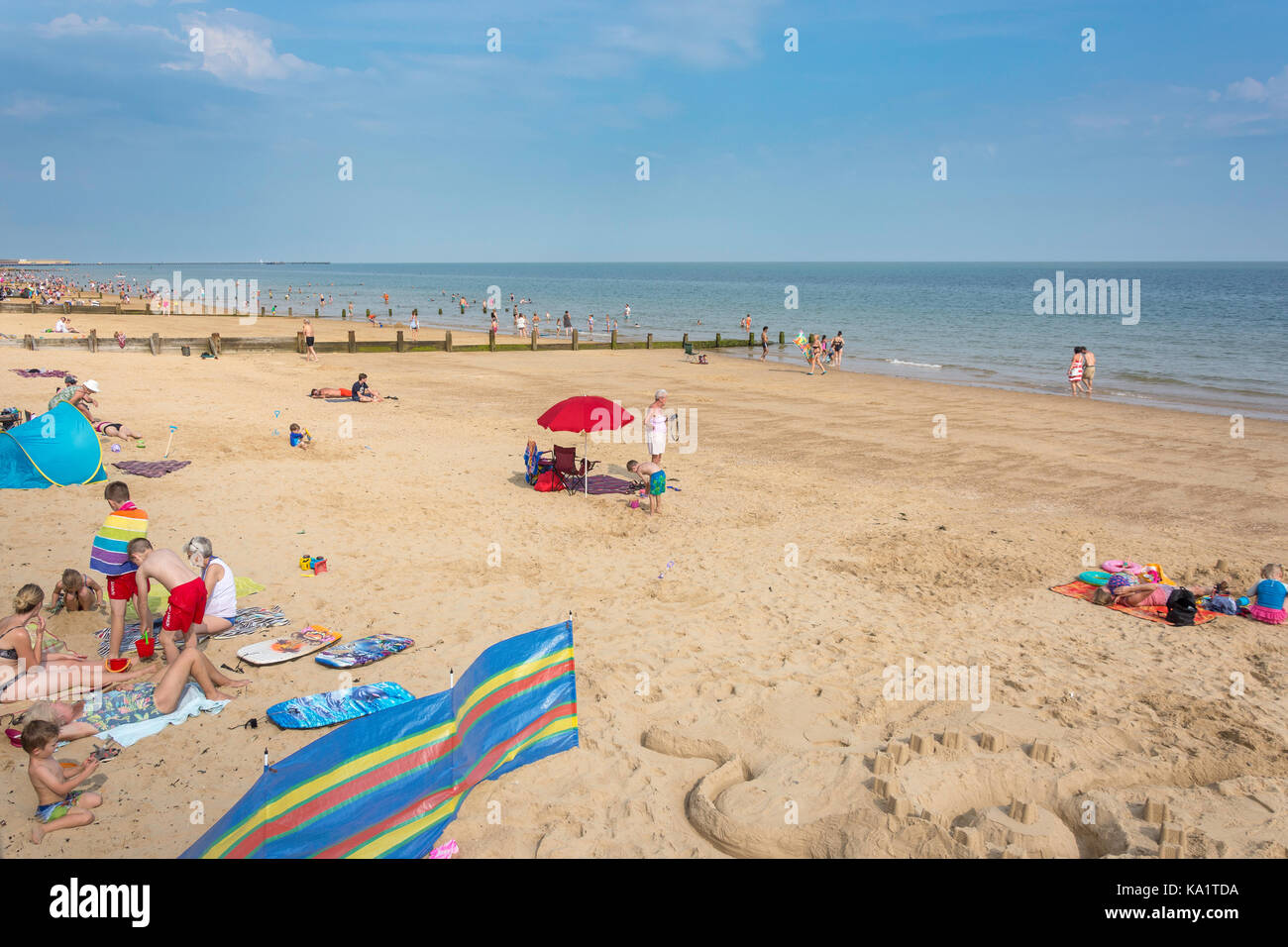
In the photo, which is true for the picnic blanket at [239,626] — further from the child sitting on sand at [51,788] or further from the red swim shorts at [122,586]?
the child sitting on sand at [51,788]

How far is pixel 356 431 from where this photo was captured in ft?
55.5

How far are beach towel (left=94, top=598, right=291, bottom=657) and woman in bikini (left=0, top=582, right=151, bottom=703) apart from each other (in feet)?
1.81

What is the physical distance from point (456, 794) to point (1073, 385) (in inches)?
1068

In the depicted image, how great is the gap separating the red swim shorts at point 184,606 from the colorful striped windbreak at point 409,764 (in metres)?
2.65

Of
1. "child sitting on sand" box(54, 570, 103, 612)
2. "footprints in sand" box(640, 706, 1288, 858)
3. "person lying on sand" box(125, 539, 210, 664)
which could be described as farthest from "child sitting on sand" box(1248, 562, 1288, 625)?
"child sitting on sand" box(54, 570, 103, 612)

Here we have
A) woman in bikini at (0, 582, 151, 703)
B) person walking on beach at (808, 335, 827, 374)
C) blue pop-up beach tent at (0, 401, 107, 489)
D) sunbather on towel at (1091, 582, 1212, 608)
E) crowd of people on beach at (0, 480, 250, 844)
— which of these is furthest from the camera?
person walking on beach at (808, 335, 827, 374)

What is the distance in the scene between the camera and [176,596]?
665 centimetres

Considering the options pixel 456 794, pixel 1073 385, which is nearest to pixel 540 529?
pixel 456 794

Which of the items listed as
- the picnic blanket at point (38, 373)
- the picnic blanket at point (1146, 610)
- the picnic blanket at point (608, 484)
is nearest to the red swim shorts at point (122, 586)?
the picnic blanket at point (608, 484)

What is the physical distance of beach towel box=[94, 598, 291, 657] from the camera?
24.5 feet

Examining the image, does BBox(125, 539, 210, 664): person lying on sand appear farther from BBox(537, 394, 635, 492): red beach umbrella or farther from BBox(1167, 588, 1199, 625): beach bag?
BBox(1167, 588, 1199, 625): beach bag
